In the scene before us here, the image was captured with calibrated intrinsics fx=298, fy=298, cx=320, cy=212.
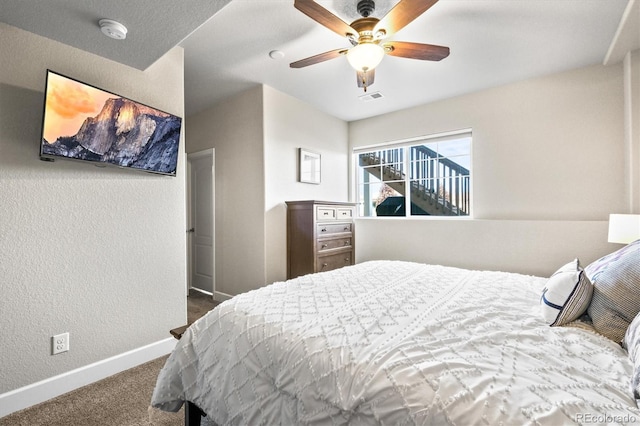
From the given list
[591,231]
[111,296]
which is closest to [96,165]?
[111,296]

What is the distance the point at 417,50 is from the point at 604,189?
8.05ft

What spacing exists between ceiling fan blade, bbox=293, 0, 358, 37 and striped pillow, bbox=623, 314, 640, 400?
1.99m

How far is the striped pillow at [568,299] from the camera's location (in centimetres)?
114

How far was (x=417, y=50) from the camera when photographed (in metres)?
2.12

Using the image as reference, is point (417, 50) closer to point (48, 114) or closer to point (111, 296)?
point (48, 114)

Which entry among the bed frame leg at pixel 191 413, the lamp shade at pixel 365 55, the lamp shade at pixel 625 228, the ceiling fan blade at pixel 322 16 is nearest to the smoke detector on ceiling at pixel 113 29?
the ceiling fan blade at pixel 322 16

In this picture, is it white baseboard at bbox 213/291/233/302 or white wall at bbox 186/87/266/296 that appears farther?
white baseboard at bbox 213/291/233/302

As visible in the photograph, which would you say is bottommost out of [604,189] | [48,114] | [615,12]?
[604,189]

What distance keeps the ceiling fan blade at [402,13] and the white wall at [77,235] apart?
5.92 feet

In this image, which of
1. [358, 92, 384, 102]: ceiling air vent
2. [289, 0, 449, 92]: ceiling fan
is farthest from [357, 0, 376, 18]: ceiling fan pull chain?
[358, 92, 384, 102]: ceiling air vent

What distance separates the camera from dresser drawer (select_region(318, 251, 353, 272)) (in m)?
3.45

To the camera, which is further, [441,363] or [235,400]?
[235,400]

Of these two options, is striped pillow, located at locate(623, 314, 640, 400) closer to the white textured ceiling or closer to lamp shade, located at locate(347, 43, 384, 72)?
lamp shade, located at locate(347, 43, 384, 72)

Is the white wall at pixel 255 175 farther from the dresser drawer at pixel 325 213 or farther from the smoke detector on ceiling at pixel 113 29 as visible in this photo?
the smoke detector on ceiling at pixel 113 29
